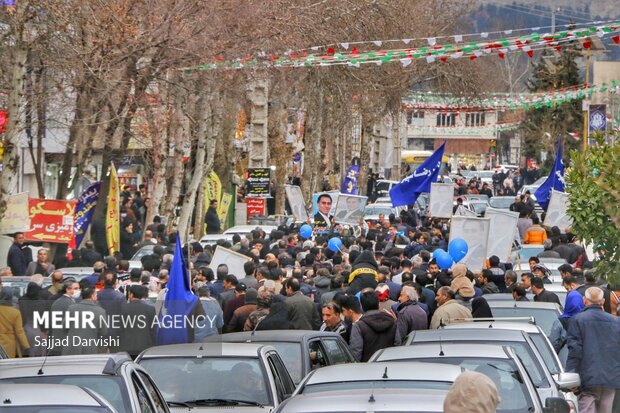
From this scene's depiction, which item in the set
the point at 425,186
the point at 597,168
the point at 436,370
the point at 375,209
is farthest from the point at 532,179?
the point at 436,370

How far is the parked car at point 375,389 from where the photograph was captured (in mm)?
7148

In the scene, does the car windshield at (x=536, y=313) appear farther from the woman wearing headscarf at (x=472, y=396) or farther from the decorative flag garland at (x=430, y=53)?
the woman wearing headscarf at (x=472, y=396)

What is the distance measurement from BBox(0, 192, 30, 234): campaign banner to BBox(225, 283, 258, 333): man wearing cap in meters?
7.58

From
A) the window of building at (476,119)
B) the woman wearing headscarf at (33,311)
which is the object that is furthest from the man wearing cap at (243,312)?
the window of building at (476,119)

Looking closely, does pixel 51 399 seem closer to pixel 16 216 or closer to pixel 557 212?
pixel 16 216

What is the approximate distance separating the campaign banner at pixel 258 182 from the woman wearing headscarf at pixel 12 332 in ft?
78.6

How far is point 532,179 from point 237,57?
5411 centimetres

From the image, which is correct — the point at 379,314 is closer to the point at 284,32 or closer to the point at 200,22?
the point at 200,22

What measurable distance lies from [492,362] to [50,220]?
14.1 m

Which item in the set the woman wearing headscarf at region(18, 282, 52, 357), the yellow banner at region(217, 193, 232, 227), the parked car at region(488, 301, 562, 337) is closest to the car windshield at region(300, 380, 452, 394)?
the woman wearing headscarf at region(18, 282, 52, 357)

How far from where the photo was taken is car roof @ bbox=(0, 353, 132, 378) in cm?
851

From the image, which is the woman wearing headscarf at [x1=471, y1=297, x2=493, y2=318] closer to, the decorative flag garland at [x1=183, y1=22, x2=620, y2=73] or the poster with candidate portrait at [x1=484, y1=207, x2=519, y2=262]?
the decorative flag garland at [x1=183, y1=22, x2=620, y2=73]

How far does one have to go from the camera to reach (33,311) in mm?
14617

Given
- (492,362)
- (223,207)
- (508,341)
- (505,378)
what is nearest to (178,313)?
(508,341)
